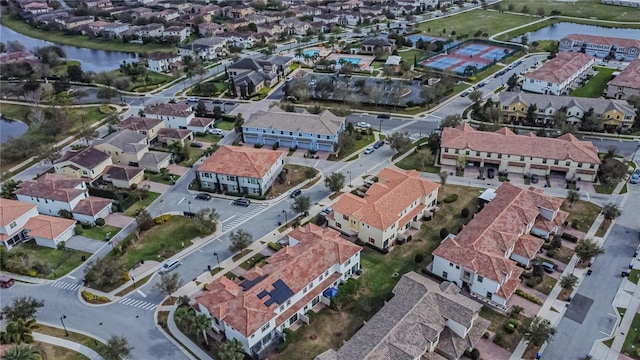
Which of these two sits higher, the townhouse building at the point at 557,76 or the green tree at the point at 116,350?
the townhouse building at the point at 557,76

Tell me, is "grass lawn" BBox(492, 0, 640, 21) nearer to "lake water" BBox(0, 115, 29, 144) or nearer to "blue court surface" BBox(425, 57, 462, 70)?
"blue court surface" BBox(425, 57, 462, 70)

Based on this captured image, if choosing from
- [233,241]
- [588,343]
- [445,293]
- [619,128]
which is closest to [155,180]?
[233,241]

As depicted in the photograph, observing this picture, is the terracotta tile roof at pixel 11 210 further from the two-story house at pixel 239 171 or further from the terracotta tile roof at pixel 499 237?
the terracotta tile roof at pixel 499 237

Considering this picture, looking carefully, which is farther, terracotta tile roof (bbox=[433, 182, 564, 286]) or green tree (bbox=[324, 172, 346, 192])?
green tree (bbox=[324, 172, 346, 192])

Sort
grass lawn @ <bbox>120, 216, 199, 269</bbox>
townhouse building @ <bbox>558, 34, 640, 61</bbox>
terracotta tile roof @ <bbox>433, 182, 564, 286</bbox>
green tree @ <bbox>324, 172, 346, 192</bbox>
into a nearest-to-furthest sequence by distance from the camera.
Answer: terracotta tile roof @ <bbox>433, 182, 564, 286</bbox> → grass lawn @ <bbox>120, 216, 199, 269</bbox> → green tree @ <bbox>324, 172, 346, 192</bbox> → townhouse building @ <bbox>558, 34, 640, 61</bbox>

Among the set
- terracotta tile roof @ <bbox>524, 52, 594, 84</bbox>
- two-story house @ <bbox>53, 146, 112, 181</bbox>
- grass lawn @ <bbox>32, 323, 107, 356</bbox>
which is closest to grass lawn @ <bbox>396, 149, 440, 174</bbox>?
terracotta tile roof @ <bbox>524, 52, 594, 84</bbox>

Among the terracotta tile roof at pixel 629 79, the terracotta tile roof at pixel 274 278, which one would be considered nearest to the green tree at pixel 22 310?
the terracotta tile roof at pixel 274 278
